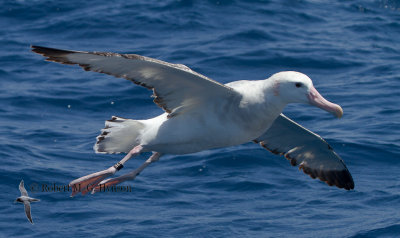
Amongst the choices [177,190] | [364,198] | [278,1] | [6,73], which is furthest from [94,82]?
[278,1]

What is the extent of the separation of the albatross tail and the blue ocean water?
143cm

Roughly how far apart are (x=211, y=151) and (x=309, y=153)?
2411mm

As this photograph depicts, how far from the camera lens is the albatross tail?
8602 millimetres

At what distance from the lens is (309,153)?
978 centimetres

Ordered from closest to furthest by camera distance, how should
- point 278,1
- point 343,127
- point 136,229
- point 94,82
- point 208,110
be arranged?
point 208,110 → point 136,229 → point 343,127 → point 94,82 → point 278,1

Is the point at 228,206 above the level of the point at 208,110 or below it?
below

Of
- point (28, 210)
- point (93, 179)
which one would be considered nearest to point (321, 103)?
point (93, 179)

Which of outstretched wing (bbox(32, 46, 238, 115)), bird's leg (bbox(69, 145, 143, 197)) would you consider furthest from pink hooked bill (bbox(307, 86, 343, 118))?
bird's leg (bbox(69, 145, 143, 197))

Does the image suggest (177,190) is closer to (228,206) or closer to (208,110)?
(228,206)

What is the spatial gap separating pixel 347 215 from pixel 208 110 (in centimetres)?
325

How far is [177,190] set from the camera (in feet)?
35.1

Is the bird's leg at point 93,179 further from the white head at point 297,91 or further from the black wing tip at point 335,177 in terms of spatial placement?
the black wing tip at point 335,177

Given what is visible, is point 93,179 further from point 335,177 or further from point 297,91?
point 335,177

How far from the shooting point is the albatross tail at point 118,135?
8.60 metres
